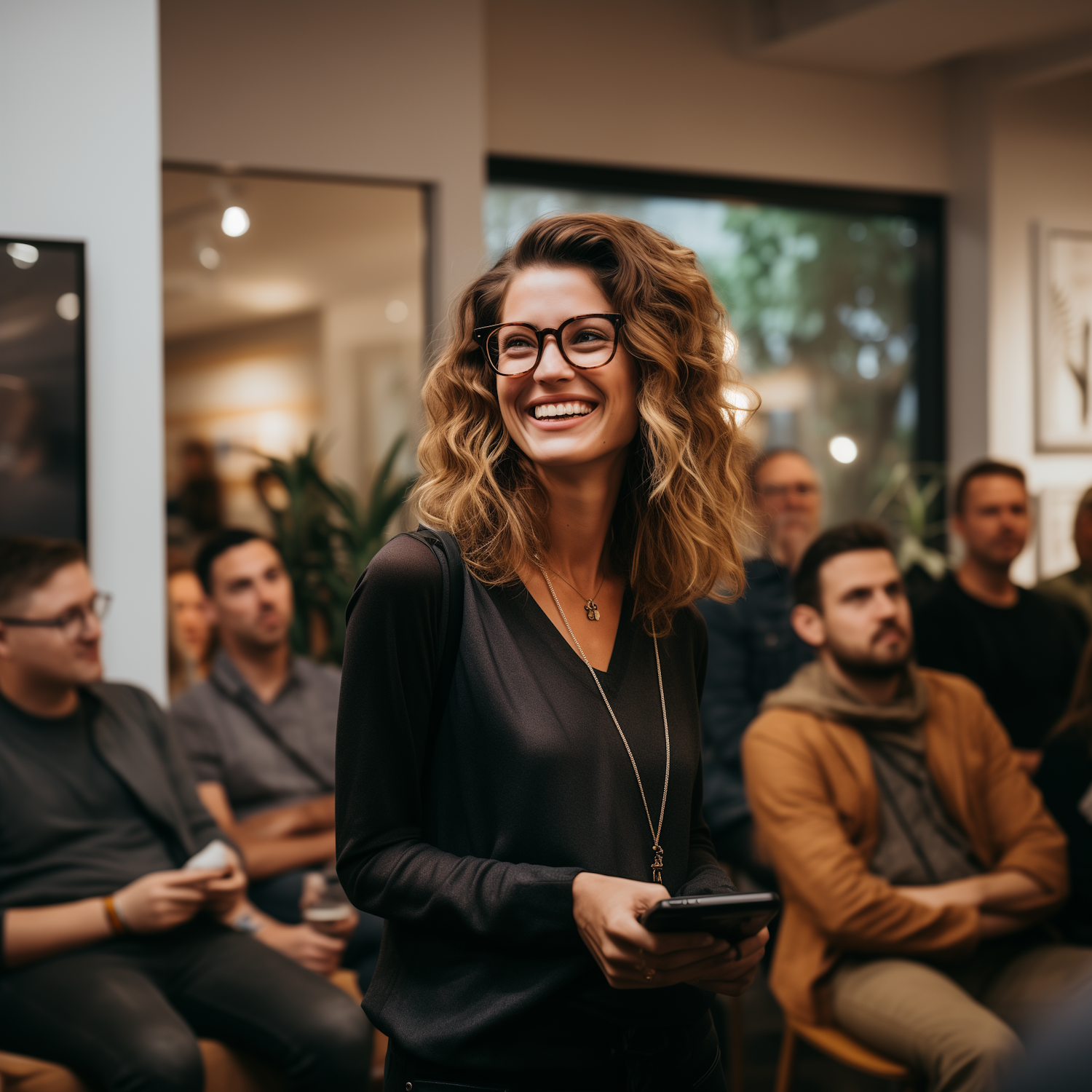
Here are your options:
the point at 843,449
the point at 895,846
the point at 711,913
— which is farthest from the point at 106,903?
the point at 843,449

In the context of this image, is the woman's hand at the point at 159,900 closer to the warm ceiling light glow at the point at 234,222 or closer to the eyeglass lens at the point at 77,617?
the eyeglass lens at the point at 77,617

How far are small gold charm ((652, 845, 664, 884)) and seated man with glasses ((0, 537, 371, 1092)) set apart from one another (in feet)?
4.63

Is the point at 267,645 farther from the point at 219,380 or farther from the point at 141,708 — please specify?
the point at 219,380

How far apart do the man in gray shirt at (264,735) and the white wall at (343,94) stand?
1.44m

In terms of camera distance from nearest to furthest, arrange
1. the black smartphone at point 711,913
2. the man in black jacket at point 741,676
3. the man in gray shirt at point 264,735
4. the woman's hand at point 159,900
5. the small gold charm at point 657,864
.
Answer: the black smartphone at point 711,913
the small gold charm at point 657,864
the woman's hand at point 159,900
the man in gray shirt at point 264,735
the man in black jacket at point 741,676

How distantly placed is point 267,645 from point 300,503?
0.90 m

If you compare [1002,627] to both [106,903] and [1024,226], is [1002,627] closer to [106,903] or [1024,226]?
[1024,226]

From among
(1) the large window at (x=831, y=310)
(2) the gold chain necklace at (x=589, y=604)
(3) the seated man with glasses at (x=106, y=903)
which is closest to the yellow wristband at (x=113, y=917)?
(3) the seated man with glasses at (x=106, y=903)

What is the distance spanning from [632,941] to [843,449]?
15.4 ft

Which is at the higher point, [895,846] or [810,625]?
[810,625]

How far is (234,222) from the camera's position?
4.30 m

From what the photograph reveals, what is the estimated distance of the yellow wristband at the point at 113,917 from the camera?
251 centimetres

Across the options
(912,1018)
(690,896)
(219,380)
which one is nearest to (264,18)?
(219,380)

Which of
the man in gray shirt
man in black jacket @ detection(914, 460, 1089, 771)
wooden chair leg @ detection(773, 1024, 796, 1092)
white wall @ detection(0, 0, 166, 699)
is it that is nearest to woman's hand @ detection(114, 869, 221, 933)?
the man in gray shirt
